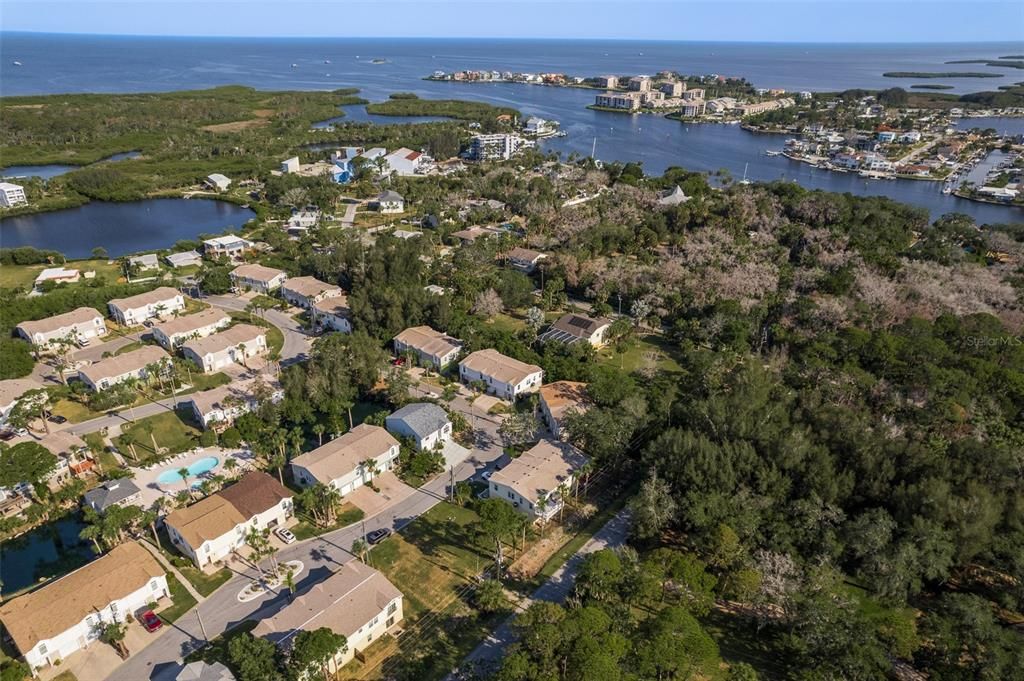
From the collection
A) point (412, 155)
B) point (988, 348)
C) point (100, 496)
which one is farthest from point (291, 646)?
point (412, 155)

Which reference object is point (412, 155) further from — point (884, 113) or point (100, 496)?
point (884, 113)

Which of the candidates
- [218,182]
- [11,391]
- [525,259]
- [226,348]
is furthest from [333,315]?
[218,182]

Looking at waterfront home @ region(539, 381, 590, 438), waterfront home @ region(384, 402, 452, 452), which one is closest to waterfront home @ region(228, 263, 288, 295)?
waterfront home @ region(384, 402, 452, 452)

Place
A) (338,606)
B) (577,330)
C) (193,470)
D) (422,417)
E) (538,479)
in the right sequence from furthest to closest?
(577,330)
(422,417)
(193,470)
(538,479)
(338,606)

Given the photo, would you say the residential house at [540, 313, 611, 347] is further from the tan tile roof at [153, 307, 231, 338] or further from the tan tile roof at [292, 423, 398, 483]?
the tan tile roof at [153, 307, 231, 338]

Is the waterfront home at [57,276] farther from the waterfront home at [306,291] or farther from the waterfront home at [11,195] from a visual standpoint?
the waterfront home at [11,195]

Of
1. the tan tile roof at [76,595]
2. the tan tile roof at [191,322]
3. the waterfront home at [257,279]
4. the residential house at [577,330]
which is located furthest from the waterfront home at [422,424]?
A: the waterfront home at [257,279]

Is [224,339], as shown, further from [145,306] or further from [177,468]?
[177,468]

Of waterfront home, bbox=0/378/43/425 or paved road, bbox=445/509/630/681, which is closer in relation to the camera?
paved road, bbox=445/509/630/681
